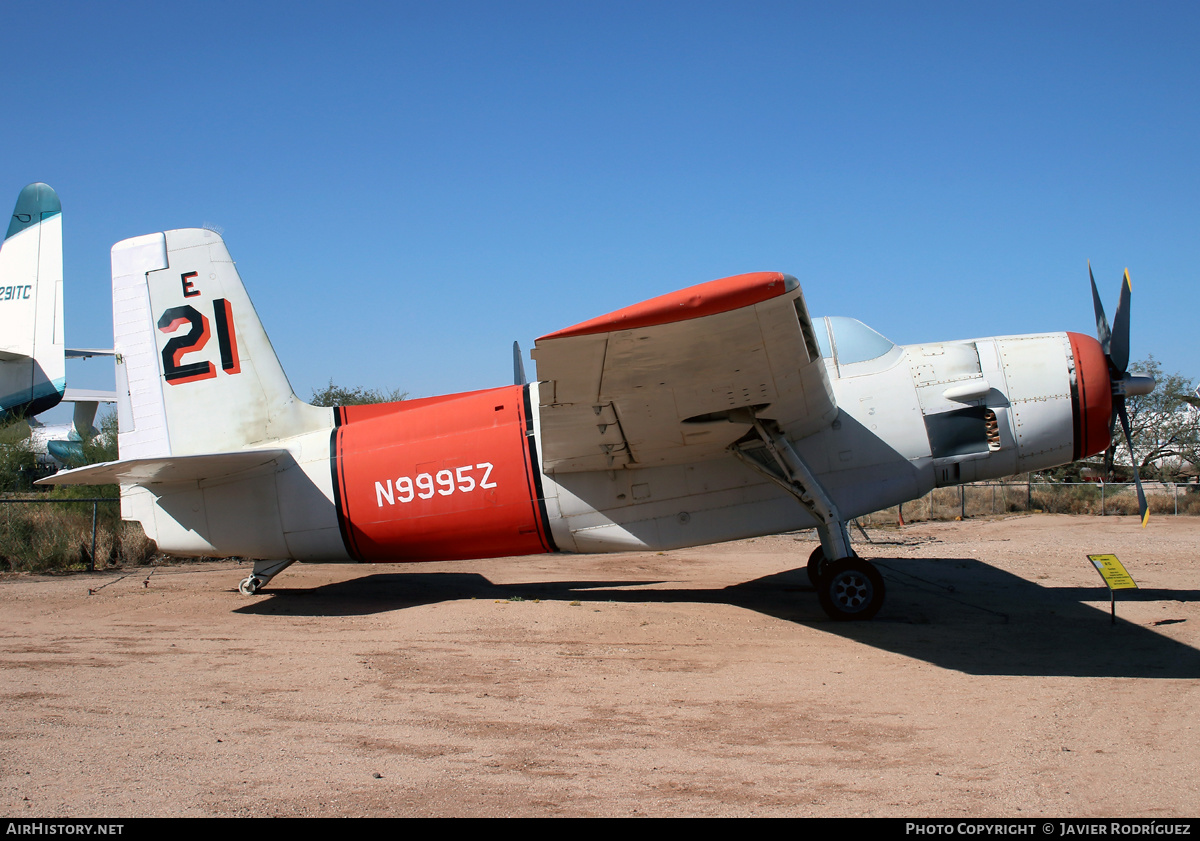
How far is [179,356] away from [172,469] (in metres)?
1.76

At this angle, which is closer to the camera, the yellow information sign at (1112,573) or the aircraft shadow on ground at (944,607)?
the aircraft shadow on ground at (944,607)

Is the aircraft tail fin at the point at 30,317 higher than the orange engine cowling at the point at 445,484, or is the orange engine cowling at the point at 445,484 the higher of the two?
the aircraft tail fin at the point at 30,317

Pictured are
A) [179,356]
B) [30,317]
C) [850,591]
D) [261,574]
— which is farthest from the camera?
[30,317]

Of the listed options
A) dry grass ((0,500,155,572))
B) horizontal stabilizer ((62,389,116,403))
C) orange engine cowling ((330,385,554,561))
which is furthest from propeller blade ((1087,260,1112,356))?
horizontal stabilizer ((62,389,116,403))

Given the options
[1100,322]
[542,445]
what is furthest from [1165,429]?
[542,445]

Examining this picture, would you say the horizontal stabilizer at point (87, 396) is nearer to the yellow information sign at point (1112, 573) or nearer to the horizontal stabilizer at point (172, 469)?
the horizontal stabilizer at point (172, 469)

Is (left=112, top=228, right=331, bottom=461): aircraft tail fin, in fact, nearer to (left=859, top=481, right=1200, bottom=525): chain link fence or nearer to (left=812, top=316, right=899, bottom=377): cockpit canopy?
(left=812, top=316, right=899, bottom=377): cockpit canopy

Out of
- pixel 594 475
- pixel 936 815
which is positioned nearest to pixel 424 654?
pixel 594 475

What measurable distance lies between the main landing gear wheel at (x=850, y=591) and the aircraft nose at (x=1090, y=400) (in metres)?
3.00

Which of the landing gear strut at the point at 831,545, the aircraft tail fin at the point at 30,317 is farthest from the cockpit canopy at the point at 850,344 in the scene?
the aircraft tail fin at the point at 30,317

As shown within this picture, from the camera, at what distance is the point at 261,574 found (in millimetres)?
9914

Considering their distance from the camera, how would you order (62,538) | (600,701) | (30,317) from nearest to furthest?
1. (600,701)
2. (62,538)
3. (30,317)

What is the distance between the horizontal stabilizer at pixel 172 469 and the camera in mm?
7688

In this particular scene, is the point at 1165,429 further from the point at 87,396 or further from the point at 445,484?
the point at 87,396
